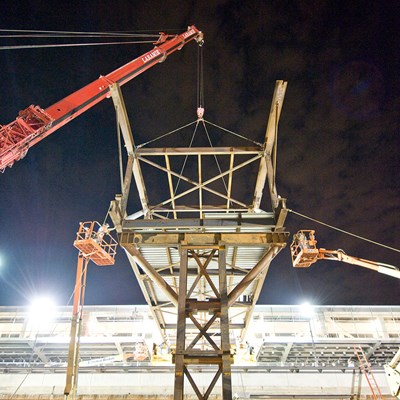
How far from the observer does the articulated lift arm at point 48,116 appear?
13.2 meters

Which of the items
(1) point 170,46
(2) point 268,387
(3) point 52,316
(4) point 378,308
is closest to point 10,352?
(3) point 52,316

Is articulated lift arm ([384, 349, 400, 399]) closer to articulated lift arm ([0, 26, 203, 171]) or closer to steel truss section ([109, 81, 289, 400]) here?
steel truss section ([109, 81, 289, 400])

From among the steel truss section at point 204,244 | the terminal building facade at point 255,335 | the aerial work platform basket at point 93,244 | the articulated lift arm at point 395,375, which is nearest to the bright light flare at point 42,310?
the terminal building facade at point 255,335

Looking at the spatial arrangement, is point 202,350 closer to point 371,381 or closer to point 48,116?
point 48,116

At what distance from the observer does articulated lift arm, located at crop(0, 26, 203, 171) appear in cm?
1318

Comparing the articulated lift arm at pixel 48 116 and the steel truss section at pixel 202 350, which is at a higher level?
the articulated lift arm at pixel 48 116

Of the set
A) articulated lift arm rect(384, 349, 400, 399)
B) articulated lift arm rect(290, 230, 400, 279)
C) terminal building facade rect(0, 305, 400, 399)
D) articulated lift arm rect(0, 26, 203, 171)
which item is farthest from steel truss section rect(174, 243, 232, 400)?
Result: terminal building facade rect(0, 305, 400, 399)

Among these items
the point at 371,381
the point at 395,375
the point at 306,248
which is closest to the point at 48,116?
the point at 395,375

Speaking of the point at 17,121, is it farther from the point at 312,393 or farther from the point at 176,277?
the point at 312,393

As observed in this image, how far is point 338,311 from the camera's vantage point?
3744 cm

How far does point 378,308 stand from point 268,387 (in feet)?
83.3

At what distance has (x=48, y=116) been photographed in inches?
561

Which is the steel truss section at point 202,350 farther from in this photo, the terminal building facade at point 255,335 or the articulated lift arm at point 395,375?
the terminal building facade at point 255,335

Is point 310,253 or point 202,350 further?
point 310,253
